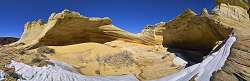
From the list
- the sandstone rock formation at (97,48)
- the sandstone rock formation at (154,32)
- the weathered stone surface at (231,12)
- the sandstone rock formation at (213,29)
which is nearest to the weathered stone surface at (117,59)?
the sandstone rock formation at (97,48)

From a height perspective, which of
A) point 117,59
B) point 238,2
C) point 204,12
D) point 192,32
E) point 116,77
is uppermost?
point 238,2

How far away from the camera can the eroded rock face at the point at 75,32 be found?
15681mm

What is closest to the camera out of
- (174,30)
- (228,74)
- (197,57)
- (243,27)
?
(228,74)

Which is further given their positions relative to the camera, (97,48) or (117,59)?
(97,48)

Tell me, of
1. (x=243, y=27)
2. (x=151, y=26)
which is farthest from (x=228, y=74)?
(x=151, y=26)

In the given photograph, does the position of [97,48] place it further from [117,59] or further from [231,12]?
[231,12]

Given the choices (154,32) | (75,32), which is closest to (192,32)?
(154,32)

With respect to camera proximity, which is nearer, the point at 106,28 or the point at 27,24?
the point at 106,28

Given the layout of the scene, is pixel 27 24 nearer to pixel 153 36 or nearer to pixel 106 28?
pixel 106 28

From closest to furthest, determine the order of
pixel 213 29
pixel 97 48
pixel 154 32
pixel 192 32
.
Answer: pixel 213 29 < pixel 192 32 < pixel 97 48 < pixel 154 32

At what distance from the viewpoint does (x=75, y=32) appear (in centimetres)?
1644

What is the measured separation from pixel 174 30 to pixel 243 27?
325 centimetres

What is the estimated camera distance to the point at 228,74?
9125 millimetres

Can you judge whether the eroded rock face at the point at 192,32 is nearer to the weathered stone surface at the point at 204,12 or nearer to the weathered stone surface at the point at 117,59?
the weathered stone surface at the point at 204,12
